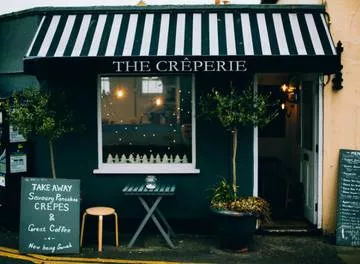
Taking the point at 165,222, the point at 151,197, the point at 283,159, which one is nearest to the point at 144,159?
the point at 151,197

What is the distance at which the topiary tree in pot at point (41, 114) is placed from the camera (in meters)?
7.60

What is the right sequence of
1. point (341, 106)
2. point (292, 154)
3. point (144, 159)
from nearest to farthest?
point (341, 106) < point (144, 159) < point (292, 154)

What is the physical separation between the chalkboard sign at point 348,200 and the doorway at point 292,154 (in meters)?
0.44

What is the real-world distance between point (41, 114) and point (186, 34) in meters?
2.67

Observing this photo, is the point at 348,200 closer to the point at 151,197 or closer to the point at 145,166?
the point at 151,197

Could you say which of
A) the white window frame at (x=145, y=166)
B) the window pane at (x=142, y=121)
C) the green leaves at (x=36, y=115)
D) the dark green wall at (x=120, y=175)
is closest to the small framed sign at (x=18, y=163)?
the dark green wall at (x=120, y=175)

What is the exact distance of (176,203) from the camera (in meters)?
8.59

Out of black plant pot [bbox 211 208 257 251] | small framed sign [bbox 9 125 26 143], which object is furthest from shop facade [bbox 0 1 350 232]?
black plant pot [bbox 211 208 257 251]

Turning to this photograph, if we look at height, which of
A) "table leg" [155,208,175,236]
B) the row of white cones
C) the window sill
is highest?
the row of white cones

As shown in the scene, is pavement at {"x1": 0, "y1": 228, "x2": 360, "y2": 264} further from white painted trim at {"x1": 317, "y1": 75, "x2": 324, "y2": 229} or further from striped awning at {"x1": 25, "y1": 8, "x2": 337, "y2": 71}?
striped awning at {"x1": 25, "y1": 8, "x2": 337, "y2": 71}

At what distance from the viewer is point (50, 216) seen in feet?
24.2

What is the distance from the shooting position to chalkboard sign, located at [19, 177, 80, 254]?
7.36 m

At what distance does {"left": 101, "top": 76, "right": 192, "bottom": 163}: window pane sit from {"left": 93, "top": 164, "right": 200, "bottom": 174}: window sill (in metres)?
0.15

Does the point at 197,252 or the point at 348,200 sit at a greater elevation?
the point at 348,200
